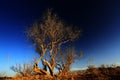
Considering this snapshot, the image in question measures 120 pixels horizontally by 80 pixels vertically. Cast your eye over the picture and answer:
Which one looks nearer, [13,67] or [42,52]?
[42,52]

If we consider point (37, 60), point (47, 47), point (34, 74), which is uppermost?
point (47, 47)

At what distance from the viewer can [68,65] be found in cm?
2145

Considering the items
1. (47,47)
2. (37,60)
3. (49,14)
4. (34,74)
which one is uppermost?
(49,14)

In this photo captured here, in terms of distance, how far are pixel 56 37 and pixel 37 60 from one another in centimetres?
316

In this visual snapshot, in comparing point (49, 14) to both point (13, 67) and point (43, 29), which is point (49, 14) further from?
point (13, 67)

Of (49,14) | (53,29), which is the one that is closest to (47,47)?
(53,29)

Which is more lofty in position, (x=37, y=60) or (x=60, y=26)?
(x=60, y=26)

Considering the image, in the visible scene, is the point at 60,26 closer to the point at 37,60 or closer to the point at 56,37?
the point at 56,37

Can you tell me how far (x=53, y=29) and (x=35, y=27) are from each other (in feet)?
6.22

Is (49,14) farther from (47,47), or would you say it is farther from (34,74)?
(34,74)

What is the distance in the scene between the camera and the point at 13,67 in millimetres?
22266

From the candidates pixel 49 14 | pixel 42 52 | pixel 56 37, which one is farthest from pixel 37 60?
pixel 49 14

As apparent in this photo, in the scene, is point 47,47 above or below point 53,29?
below

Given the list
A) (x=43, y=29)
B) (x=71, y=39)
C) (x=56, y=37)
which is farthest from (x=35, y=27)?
(x=71, y=39)
